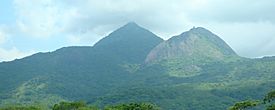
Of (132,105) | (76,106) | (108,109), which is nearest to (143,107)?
(132,105)

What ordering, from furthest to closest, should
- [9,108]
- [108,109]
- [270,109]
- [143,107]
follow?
[9,108] < [108,109] < [143,107] < [270,109]

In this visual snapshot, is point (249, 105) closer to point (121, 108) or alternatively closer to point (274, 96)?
point (274, 96)

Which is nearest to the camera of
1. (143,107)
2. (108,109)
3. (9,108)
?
(143,107)

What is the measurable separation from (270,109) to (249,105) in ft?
12.3

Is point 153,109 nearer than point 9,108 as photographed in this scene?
Yes

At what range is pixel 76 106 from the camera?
116 meters

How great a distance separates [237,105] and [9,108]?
63408 mm

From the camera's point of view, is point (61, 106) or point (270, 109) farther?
point (61, 106)

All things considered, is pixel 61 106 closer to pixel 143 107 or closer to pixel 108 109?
pixel 108 109

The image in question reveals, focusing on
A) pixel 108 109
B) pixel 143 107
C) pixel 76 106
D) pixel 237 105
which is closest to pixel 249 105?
pixel 237 105

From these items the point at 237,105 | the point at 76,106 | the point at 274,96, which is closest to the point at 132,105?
the point at 76,106

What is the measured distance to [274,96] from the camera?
3000 inches

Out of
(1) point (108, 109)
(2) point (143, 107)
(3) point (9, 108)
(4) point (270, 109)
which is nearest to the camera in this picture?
(4) point (270, 109)

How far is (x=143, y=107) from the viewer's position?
100125mm
